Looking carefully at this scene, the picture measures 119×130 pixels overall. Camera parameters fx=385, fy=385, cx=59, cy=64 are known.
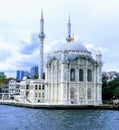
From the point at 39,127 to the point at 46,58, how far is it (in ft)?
180

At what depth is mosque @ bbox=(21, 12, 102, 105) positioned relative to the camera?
Result: 276ft

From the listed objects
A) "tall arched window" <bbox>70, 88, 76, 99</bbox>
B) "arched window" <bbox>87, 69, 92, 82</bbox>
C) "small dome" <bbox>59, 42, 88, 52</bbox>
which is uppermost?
"small dome" <bbox>59, 42, 88, 52</bbox>

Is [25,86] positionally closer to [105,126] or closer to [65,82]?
[65,82]

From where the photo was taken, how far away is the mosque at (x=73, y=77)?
8425 cm

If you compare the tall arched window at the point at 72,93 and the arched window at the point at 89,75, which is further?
the arched window at the point at 89,75

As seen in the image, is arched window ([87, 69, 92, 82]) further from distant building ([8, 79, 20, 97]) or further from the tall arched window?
distant building ([8, 79, 20, 97])

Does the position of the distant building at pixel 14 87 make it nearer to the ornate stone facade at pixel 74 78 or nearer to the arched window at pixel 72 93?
the ornate stone facade at pixel 74 78

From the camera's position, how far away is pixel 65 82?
275 feet

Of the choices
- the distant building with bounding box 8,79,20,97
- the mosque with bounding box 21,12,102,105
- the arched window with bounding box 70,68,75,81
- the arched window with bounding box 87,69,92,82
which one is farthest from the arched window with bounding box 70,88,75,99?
the distant building with bounding box 8,79,20,97

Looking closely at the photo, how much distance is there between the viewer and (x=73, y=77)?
281 feet

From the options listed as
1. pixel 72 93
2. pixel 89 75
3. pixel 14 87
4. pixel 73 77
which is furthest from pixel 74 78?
pixel 14 87

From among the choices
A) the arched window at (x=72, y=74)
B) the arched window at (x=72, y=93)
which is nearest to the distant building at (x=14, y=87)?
the arched window at (x=72, y=74)

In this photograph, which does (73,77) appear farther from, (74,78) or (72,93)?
(72,93)

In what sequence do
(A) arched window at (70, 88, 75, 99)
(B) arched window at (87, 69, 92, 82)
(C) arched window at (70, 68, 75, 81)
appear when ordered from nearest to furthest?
(A) arched window at (70, 88, 75, 99) → (C) arched window at (70, 68, 75, 81) → (B) arched window at (87, 69, 92, 82)
